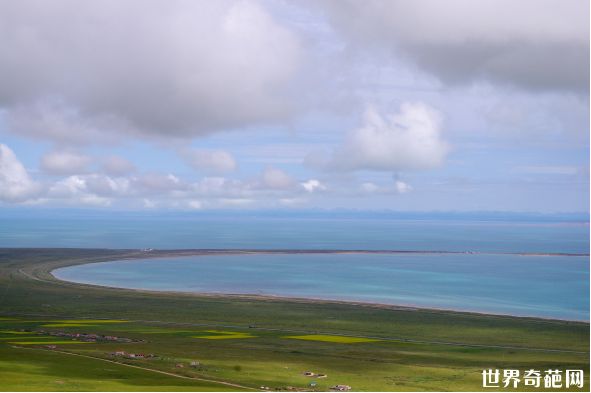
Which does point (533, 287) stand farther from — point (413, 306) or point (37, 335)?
point (37, 335)

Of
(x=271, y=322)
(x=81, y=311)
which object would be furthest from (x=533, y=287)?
(x=81, y=311)

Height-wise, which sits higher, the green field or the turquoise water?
the turquoise water

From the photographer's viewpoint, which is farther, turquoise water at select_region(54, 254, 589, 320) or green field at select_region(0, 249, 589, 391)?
turquoise water at select_region(54, 254, 589, 320)

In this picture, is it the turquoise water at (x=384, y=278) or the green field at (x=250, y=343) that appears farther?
the turquoise water at (x=384, y=278)

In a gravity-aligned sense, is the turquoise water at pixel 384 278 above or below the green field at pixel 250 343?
above
